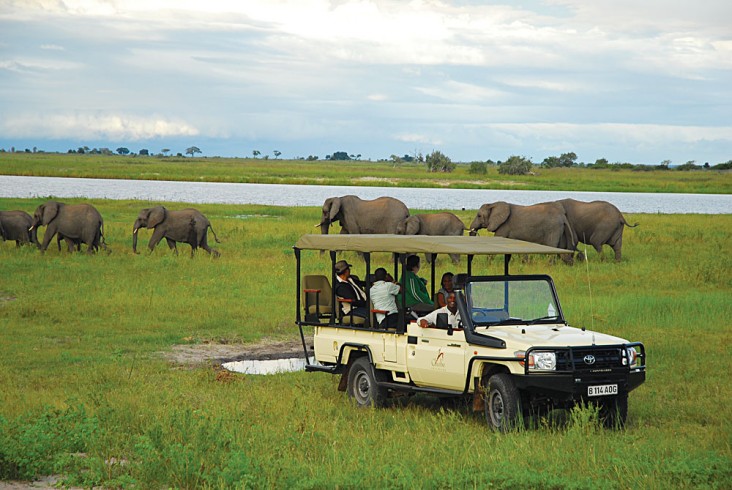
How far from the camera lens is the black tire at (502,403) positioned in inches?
406

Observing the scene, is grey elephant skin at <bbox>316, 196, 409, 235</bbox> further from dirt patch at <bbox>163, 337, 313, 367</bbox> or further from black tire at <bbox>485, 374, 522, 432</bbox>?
black tire at <bbox>485, 374, 522, 432</bbox>

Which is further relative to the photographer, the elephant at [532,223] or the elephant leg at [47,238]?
the elephant at [532,223]

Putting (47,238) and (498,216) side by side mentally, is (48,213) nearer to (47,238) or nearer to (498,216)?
(47,238)

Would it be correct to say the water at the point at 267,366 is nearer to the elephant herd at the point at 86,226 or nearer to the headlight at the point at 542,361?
the headlight at the point at 542,361

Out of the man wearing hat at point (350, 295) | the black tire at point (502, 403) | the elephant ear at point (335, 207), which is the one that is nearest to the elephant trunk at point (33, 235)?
the elephant ear at point (335, 207)

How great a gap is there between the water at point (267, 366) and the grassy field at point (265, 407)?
0.88 meters

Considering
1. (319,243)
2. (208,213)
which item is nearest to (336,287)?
(319,243)

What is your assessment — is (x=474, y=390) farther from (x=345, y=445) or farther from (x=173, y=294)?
(x=173, y=294)

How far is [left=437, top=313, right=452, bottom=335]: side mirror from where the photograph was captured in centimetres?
1101

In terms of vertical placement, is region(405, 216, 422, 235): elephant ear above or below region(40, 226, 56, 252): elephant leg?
above

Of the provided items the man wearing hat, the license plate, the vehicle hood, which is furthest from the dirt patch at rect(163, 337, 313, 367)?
the license plate

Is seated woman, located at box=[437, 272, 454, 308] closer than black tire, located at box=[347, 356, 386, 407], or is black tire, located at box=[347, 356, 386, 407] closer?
black tire, located at box=[347, 356, 386, 407]

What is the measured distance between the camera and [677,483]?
8219 mm

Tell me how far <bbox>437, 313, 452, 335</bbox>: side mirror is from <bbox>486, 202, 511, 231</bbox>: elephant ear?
19974 millimetres
